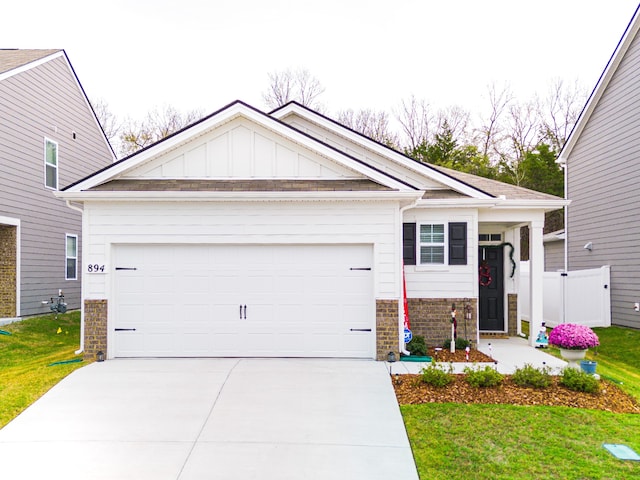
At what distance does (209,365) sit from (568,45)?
Result: 27.9 meters

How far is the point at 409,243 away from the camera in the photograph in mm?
10742

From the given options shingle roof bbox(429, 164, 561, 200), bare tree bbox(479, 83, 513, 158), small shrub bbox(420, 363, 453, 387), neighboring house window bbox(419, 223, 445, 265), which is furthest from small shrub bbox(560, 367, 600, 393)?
bare tree bbox(479, 83, 513, 158)

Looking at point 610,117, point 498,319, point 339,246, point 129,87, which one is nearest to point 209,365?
point 339,246

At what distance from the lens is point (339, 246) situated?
374 inches

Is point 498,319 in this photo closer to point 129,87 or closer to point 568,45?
point 568,45

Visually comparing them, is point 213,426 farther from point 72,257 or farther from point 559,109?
point 559,109

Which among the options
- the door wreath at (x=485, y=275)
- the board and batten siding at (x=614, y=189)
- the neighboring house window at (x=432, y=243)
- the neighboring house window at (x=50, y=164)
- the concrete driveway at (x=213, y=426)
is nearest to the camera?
the concrete driveway at (x=213, y=426)

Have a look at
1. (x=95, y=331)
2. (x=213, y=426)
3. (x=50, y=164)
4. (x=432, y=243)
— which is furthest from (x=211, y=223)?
(x=50, y=164)

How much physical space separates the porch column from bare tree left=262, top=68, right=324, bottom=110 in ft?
73.6

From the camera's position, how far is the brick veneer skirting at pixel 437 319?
10.7m

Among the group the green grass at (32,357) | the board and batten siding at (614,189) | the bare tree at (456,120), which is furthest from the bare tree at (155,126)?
the board and batten siding at (614,189)

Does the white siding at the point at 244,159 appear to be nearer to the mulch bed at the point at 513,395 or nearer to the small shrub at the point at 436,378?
the small shrub at the point at 436,378

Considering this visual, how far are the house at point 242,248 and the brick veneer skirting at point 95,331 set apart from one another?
0.02 meters

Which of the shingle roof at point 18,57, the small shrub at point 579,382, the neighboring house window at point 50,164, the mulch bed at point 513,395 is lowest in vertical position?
the mulch bed at point 513,395
